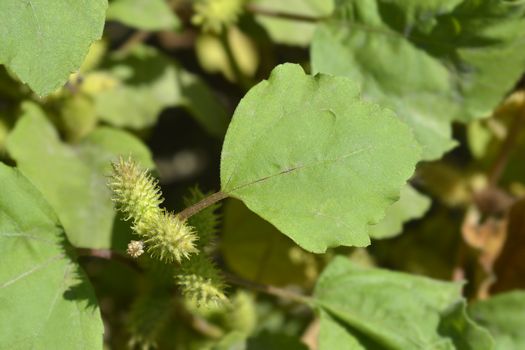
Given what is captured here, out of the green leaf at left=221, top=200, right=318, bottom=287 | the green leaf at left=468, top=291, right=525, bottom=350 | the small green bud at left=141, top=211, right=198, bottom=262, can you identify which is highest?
the small green bud at left=141, top=211, right=198, bottom=262

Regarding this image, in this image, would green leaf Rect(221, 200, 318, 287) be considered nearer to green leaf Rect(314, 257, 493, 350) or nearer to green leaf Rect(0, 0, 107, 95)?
green leaf Rect(314, 257, 493, 350)

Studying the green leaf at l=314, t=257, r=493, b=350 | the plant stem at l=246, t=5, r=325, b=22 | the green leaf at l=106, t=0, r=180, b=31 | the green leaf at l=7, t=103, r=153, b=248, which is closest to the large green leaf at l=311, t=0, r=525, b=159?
the plant stem at l=246, t=5, r=325, b=22

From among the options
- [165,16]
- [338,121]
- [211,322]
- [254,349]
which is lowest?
[211,322]

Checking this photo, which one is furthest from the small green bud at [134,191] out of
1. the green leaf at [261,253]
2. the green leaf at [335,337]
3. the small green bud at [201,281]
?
the green leaf at [261,253]

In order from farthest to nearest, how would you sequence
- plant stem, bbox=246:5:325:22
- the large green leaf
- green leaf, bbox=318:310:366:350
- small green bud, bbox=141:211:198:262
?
1. plant stem, bbox=246:5:325:22
2. the large green leaf
3. green leaf, bbox=318:310:366:350
4. small green bud, bbox=141:211:198:262

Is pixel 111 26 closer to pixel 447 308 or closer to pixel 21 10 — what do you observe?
pixel 21 10

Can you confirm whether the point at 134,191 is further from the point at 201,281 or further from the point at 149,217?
the point at 201,281

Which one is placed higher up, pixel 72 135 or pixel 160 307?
pixel 72 135

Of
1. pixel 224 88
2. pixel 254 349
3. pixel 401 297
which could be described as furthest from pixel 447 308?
pixel 224 88
